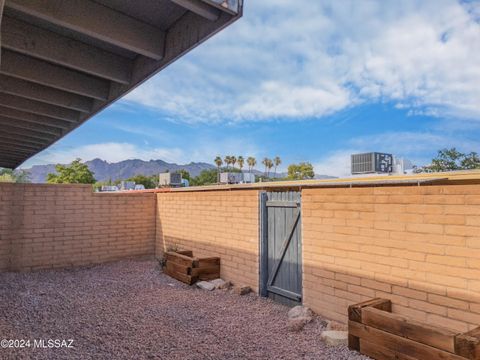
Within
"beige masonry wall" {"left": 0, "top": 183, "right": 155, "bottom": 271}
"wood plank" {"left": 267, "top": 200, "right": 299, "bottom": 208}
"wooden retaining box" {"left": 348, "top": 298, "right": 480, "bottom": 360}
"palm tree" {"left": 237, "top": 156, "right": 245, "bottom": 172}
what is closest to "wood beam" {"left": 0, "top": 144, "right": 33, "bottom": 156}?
"beige masonry wall" {"left": 0, "top": 183, "right": 155, "bottom": 271}

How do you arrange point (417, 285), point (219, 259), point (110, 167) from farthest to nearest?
1. point (110, 167)
2. point (219, 259)
3. point (417, 285)

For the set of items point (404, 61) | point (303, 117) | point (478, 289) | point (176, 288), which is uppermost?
point (303, 117)

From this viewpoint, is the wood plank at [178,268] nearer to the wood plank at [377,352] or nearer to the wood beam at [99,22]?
the wood plank at [377,352]

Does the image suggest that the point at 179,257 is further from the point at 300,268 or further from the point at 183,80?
the point at 183,80

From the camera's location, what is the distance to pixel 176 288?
541cm

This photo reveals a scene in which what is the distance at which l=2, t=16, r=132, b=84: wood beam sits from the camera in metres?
3.28

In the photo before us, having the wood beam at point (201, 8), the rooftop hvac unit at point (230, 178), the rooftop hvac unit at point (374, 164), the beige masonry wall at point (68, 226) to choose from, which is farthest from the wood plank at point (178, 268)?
the rooftop hvac unit at point (230, 178)

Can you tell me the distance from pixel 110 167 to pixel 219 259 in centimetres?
19292

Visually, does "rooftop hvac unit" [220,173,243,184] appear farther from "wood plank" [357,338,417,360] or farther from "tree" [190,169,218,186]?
"tree" [190,169,218,186]

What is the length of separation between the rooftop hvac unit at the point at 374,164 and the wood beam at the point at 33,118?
666 centimetres

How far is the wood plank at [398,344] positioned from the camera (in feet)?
8.65

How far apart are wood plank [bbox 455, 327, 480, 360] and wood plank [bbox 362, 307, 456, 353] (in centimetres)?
4

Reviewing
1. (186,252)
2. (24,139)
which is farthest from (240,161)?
(186,252)

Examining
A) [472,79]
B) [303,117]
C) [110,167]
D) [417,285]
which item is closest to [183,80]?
[472,79]
